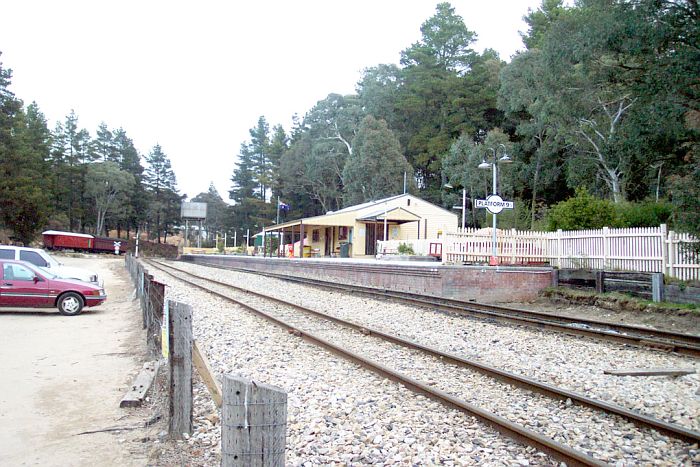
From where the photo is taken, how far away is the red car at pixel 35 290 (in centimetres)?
1409

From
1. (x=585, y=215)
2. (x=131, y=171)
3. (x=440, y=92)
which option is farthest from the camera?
(x=131, y=171)

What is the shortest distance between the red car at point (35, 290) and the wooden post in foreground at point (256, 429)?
537 inches

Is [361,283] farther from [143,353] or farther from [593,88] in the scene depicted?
[593,88]

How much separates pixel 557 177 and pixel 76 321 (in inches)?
1713

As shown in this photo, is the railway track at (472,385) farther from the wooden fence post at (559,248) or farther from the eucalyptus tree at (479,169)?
the eucalyptus tree at (479,169)

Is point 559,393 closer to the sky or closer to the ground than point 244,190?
closer to the ground

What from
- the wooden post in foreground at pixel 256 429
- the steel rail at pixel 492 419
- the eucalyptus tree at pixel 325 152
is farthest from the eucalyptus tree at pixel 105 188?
the wooden post in foreground at pixel 256 429

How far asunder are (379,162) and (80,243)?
122 ft

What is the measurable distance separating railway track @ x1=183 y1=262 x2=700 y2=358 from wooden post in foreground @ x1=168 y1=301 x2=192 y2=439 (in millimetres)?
7722

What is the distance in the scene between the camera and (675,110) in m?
23.1

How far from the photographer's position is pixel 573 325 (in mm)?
11719

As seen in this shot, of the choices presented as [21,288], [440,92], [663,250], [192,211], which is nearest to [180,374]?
[21,288]

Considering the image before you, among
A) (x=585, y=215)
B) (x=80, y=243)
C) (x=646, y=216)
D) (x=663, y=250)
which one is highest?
(x=646, y=216)

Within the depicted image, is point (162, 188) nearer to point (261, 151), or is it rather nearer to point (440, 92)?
point (261, 151)
